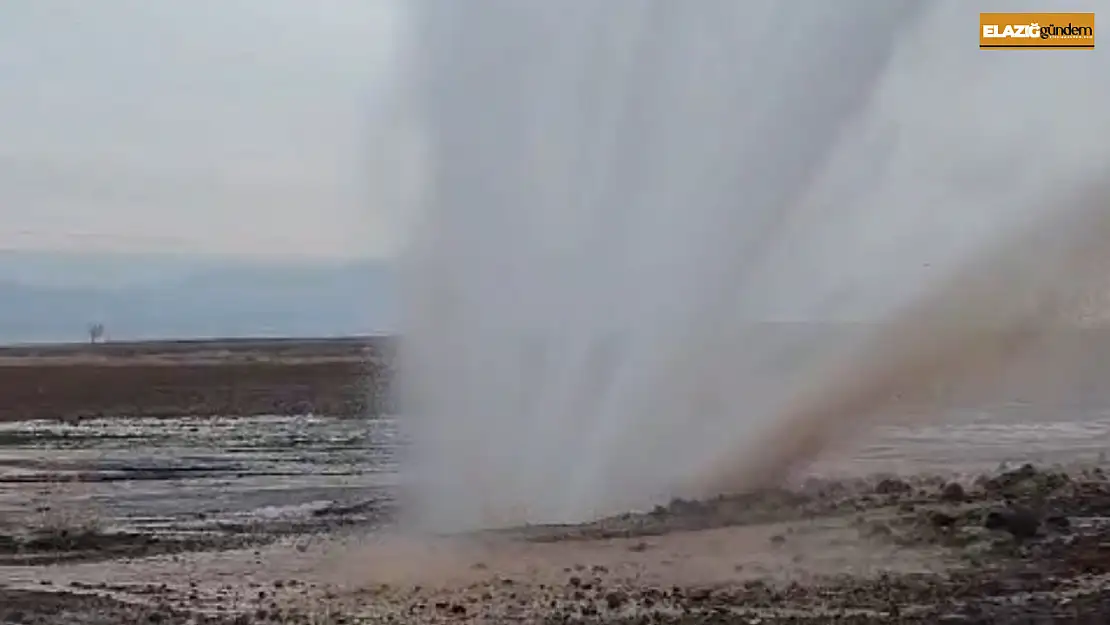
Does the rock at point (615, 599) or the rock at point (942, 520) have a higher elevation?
the rock at point (942, 520)

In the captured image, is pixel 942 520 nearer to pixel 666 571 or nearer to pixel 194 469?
pixel 666 571

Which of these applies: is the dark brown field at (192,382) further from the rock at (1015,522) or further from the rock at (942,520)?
the rock at (1015,522)

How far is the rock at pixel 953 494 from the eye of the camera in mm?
15844

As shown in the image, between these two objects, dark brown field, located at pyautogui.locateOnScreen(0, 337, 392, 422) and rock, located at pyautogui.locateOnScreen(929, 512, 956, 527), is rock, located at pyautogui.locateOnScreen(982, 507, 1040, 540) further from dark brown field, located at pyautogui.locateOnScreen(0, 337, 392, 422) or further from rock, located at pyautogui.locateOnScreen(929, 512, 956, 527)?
dark brown field, located at pyautogui.locateOnScreen(0, 337, 392, 422)

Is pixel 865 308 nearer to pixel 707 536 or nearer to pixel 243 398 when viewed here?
pixel 707 536

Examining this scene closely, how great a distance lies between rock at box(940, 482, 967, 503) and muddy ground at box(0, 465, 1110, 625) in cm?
5

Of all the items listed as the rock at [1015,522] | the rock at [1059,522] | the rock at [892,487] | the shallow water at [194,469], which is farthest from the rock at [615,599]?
the shallow water at [194,469]

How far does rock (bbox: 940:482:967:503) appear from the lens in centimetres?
1584

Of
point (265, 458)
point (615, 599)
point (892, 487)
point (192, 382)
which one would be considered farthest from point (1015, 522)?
point (192, 382)

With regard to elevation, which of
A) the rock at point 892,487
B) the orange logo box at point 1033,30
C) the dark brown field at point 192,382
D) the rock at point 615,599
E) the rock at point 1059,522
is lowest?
the rock at point 615,599

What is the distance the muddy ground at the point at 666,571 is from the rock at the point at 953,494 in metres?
0.05

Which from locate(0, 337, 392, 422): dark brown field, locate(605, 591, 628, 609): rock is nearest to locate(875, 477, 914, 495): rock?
locate(605, 591, 628, 609): rock

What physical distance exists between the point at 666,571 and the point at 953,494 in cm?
522

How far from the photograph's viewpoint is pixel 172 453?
24.5m
